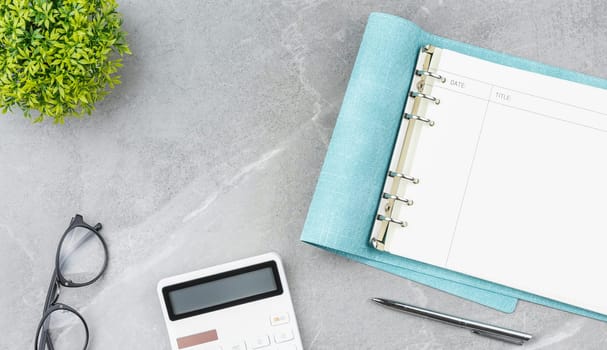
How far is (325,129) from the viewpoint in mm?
780

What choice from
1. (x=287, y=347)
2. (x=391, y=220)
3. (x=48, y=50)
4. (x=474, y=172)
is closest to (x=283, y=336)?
(x=287, y=347)

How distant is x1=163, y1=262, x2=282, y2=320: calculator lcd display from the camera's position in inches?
29.7

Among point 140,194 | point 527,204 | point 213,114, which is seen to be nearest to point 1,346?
point 140,194

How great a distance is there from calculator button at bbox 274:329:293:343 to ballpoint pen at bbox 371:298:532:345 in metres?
0.12

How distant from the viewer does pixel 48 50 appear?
656mm

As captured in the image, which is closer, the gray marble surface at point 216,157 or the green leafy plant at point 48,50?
the green leafy plant at point 48,50

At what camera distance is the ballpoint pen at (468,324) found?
2.45ft

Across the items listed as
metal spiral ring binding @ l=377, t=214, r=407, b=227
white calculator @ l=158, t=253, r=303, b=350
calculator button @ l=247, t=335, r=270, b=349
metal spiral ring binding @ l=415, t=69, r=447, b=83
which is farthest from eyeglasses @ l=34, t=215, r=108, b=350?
metal spiral ring binding @ l=415, t=69, r=447, b=83

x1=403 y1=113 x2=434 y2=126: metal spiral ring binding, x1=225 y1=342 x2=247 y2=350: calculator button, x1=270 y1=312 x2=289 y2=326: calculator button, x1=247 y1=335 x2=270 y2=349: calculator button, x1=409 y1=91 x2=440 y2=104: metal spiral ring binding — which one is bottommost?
x1=225 y1=342 x2=247 y2=350: calculator button

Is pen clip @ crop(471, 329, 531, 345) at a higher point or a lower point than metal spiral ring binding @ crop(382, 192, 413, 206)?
lower

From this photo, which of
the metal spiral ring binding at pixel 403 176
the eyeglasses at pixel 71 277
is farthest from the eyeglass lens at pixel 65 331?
the metal spiral ring binding at pixel 403 176

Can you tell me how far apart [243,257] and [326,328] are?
15cm

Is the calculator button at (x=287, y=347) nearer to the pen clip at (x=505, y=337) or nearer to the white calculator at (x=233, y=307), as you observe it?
the white calculator at (x=233, y=307)

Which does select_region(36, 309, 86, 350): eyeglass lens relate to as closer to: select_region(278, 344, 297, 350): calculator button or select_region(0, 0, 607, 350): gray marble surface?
select_region(0, 0, 607, 350): gray marble surface
